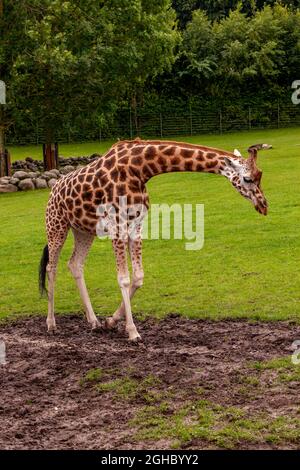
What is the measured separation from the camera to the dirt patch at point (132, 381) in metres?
6.39

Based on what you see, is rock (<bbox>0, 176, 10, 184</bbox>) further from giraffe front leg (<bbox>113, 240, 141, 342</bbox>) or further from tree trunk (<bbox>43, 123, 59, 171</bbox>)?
giraffe front leg (<bbox>113, 240, 141, 342</bbox>)

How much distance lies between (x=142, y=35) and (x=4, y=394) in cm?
1984

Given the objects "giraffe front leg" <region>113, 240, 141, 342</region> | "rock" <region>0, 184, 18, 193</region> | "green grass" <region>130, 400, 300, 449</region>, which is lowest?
"rock" <region>0, 184, 18, 193</region>

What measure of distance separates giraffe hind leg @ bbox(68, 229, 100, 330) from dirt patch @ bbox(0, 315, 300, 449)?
208 millimetres

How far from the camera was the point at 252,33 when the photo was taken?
144 ft

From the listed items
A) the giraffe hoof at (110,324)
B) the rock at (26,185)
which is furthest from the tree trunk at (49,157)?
the giraffe hoof at (110,324)

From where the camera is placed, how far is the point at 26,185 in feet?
78.4

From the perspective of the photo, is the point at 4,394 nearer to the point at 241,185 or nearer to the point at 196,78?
the point at 241,185

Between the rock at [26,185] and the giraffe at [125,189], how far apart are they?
Answer: 567 inches

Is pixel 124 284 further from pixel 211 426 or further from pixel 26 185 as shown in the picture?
pixel 26 185

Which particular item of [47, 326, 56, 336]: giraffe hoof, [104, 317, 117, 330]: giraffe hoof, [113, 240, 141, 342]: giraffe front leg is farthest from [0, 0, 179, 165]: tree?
[113, 240, 141, 342]: giraffe front leg

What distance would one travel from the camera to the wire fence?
1596 inches

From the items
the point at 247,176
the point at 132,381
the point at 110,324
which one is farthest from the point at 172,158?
the point at 132,381

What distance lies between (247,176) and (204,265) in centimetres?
466
